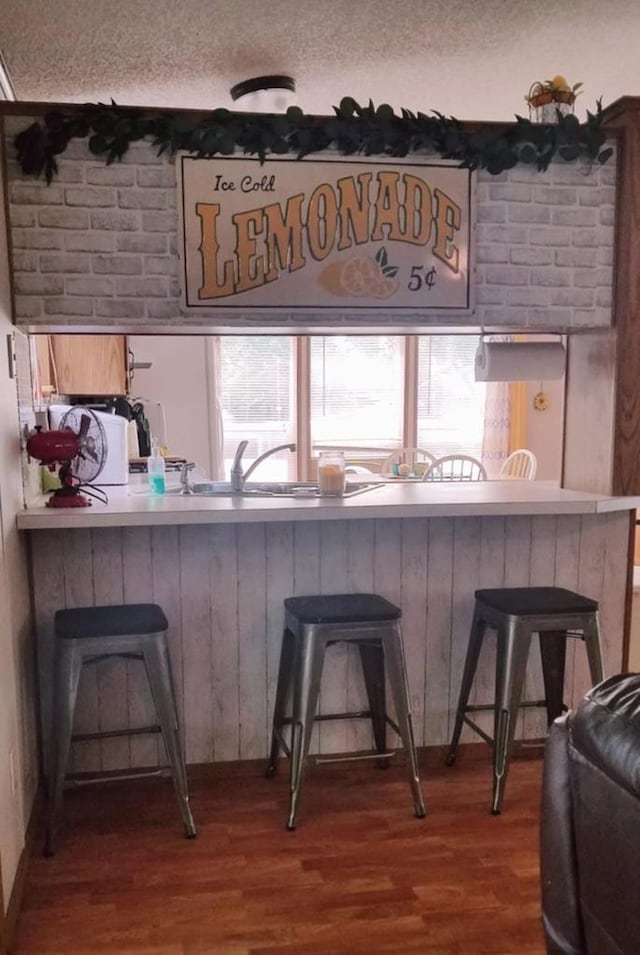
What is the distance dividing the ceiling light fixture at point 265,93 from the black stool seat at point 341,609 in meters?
2.20

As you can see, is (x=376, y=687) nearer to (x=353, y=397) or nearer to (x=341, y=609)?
(x=341, y=609)

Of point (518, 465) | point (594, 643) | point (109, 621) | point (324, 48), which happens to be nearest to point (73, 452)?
point (109, 621)

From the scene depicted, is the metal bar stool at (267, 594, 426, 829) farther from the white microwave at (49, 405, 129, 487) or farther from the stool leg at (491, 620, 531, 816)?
the white microwave at (49, 405, 129, 487)

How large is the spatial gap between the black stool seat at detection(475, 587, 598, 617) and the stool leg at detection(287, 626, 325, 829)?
61cm

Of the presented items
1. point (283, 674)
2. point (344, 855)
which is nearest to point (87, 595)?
point (283, 674)

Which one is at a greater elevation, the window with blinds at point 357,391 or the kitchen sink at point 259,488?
the window with blinds at point 357,391

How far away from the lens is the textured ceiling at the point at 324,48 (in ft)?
8.79

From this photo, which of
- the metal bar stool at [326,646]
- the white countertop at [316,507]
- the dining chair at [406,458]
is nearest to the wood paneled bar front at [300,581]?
the white countertop at [316,507]

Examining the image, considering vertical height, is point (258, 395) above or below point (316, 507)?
above

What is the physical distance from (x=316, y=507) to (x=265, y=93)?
2032 millimetres

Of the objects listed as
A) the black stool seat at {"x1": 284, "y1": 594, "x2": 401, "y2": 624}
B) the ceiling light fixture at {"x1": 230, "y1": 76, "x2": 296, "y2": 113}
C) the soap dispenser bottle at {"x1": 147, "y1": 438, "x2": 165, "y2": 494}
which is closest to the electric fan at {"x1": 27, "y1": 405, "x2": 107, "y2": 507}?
the soap dispenser bottle at {"x1": 147, "y1": 438, "x2": 165, "y2": 494}

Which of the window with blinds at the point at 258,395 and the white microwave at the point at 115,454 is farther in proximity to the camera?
the window with blinds at the point at 258,395

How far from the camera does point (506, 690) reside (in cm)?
241

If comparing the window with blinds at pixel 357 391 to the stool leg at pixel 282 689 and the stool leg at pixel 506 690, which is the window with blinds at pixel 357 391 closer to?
the stool leg at pixel 282 689
